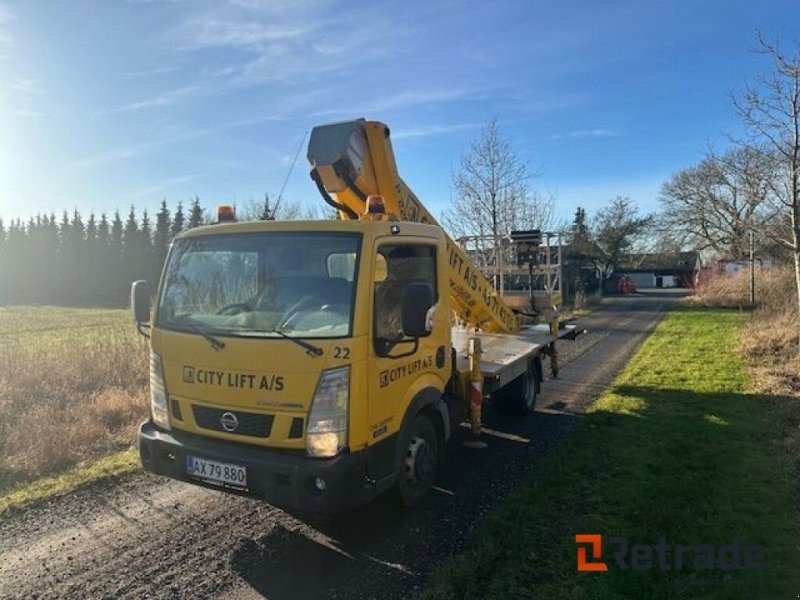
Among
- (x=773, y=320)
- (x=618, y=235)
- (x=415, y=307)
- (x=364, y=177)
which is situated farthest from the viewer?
(x=618, y=235)

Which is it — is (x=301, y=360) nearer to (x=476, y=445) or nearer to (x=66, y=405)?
(x=476, y=445)

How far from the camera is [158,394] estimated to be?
4.28m

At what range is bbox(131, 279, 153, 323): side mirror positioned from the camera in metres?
4.75

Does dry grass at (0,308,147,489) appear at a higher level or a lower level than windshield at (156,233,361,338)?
lower

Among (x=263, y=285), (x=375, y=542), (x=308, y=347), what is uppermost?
(x=263, y=285)

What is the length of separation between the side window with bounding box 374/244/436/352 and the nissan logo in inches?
45.1

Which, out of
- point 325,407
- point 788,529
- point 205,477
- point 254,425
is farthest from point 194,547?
point 788,529

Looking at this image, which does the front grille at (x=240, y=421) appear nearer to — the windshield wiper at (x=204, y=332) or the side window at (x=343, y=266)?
the windshield wiper at (x=204, y=332)

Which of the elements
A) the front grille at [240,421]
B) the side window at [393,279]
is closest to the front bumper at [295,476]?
the front grille at [240,421]

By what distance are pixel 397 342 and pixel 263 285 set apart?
1.13 meters

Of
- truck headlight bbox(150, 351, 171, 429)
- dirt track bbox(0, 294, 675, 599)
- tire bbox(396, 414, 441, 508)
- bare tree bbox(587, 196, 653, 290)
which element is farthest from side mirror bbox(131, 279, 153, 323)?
bare tree bbox(587, 196, 653, 290)

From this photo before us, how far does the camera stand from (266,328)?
3947 millimetres

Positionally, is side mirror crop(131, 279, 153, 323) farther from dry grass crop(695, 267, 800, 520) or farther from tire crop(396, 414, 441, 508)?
dry grass crop(695, 267, 800, 520)

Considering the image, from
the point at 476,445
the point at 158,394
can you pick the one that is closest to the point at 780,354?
the point at 476,445
